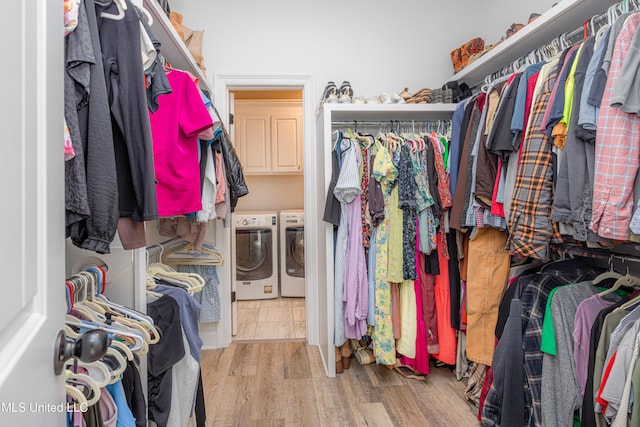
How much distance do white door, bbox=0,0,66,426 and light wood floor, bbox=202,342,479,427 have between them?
153 cm

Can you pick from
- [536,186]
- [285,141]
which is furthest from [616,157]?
[285,141]

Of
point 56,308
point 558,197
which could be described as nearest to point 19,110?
point 56,308

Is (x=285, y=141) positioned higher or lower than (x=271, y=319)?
higher

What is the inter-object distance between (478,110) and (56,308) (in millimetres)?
1981

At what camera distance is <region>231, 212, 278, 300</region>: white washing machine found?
407cm

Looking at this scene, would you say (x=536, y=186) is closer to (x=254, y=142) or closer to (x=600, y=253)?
(x=600, y=253)

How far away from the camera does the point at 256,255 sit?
411cm

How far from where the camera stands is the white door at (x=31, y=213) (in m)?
0.42

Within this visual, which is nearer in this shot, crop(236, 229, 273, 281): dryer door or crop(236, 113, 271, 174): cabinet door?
crop(236, 229, 273, 281): dryer door

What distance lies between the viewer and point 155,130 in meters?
1.43

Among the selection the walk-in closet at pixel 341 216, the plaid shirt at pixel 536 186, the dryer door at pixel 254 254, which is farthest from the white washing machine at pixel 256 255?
the plaid shirt at pixel 536 186

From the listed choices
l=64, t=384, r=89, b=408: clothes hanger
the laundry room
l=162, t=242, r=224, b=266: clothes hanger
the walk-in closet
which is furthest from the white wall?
l=64, t=384, r=89, b=408: clothes hanger

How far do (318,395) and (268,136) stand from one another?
3.07 metres

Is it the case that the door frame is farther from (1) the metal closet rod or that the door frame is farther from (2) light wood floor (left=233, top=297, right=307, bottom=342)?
(1) the metal closet rod
